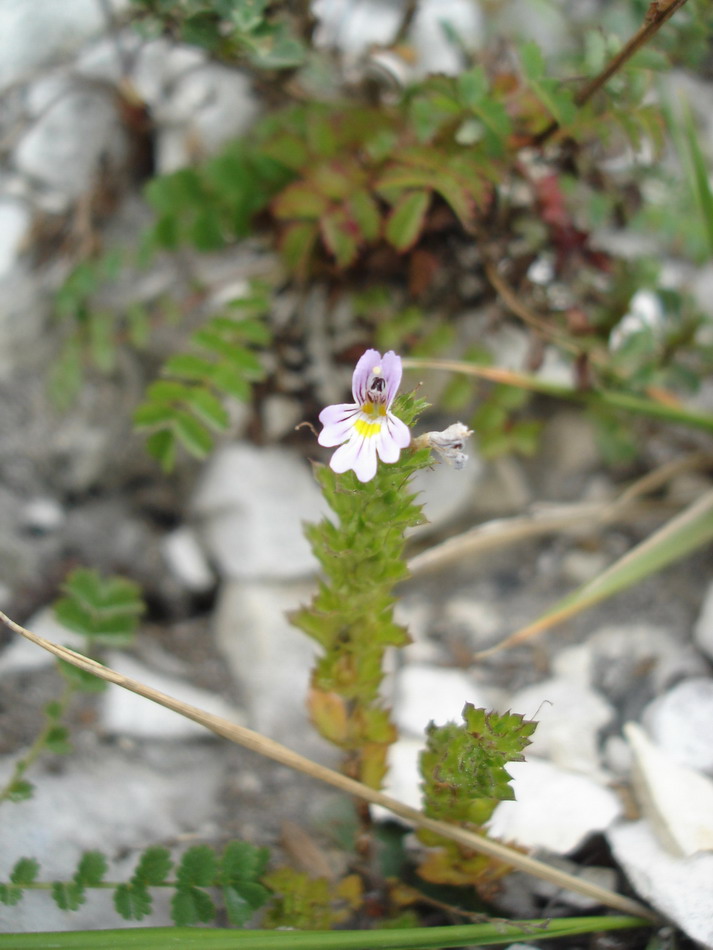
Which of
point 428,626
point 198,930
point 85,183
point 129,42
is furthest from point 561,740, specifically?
point 129,42

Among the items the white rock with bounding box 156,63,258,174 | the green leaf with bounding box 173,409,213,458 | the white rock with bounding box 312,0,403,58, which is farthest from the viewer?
the white rock with bounding box 312,0,403,58

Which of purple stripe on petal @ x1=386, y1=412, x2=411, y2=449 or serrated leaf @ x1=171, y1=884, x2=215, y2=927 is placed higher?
purple stripe on petal @ x1=386, y1=412, x2=411, y2=449

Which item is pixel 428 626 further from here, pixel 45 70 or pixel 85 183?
pixel 45 70

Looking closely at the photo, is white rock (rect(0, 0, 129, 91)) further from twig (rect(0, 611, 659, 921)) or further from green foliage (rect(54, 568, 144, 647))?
twig (rect(0, 611, 659, 921))

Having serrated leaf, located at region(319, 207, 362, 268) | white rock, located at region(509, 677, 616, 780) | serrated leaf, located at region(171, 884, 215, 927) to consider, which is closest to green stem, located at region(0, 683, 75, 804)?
serrated leaf, located at region(171, 884, 215, 927)

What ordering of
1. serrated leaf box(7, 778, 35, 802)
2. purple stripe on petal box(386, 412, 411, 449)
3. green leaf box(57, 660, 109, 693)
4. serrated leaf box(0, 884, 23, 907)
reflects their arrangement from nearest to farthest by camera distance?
purple stripe on petal box(386, 412, 411, 449)
serrated leaf box(0, 884, 23, 907)
serrated leaf box(7, 778, 35, 802)
green leaf box(57, 660, 109, 693)

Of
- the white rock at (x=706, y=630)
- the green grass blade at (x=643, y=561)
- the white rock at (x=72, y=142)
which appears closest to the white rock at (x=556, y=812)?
the green grass blade at (x=643, y=561)
